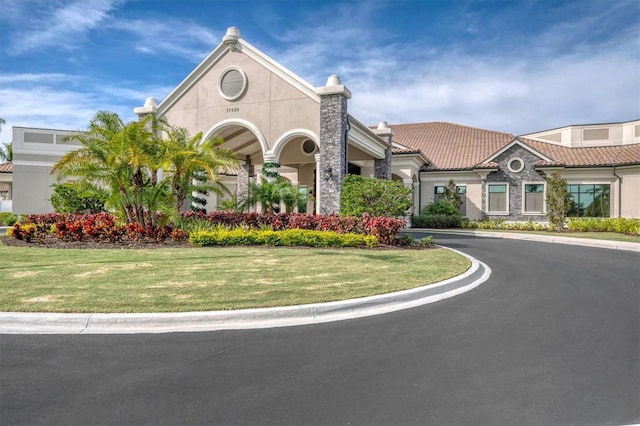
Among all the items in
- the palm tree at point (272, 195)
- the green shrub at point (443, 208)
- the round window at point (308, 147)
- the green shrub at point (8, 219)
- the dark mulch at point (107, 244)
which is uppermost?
the round window at point (308, 147)

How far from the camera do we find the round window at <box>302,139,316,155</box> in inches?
1044

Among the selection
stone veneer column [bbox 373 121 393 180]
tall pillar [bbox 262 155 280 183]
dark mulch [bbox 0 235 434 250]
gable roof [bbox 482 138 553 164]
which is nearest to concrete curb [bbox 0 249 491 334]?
dark mulch [bbox 0 235 434 250]

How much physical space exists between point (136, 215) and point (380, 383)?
12.9 meters

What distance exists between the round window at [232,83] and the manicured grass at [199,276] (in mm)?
9960

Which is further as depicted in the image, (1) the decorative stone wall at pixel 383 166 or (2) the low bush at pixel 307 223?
(1) the decorative stone wall at pixel 383 166

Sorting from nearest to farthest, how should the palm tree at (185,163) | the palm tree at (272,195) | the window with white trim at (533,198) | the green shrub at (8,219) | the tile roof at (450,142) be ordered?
the palm tree at (185,163), the palm tree at (272,195), the green shrub at (8,219), the window with white trim at (533,198), the tile roof at (450,142)

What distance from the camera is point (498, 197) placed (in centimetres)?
3044

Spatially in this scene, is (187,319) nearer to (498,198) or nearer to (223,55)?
(223,55)

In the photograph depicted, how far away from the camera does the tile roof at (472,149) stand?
2914 centimetres

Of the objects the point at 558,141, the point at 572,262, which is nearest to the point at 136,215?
the point at 572,262

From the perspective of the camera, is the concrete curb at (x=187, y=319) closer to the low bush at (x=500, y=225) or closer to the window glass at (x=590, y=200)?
the low bush at (x=500, y=225)

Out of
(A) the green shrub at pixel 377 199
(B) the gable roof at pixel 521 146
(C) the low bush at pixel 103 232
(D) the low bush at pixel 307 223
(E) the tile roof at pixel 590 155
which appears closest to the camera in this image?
(C) the low bush at pixel 103 232

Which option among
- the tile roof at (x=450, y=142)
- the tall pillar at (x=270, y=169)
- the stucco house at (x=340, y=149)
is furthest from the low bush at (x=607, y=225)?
the tall pillar at (x=270, y=169)

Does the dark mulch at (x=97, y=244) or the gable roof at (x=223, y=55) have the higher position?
the gable roof at (x=223, y=55)
